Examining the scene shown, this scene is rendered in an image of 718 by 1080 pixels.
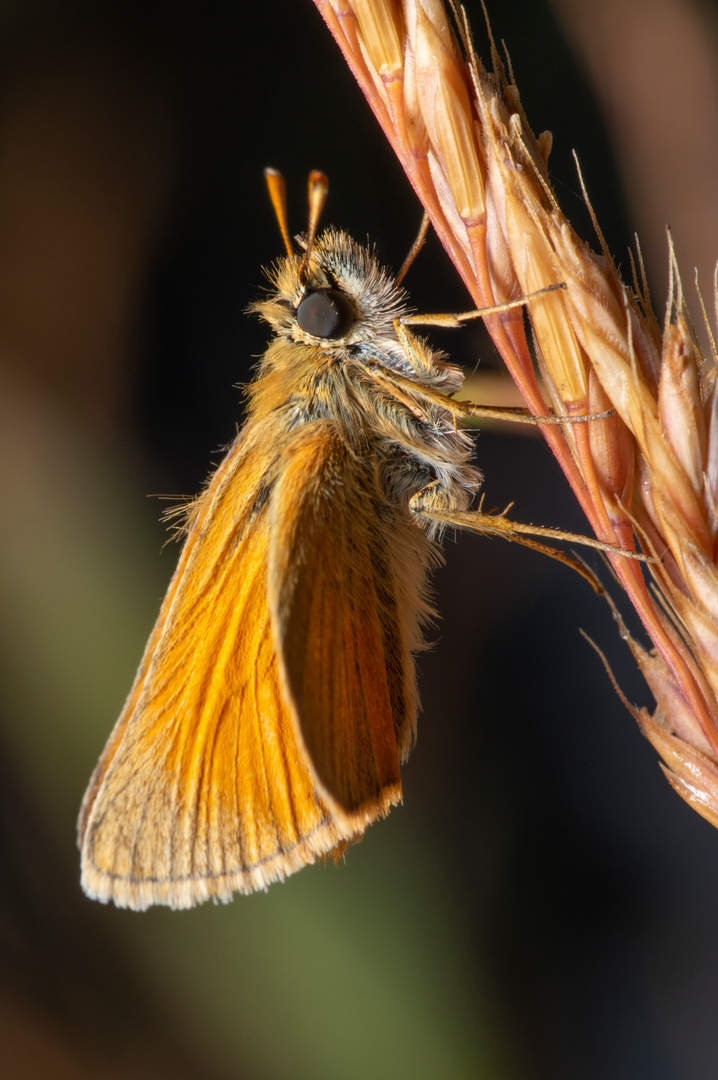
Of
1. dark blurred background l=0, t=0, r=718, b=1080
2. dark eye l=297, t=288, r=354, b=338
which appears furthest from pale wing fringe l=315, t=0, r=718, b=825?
dark blurred background l=0, t=0, r=718, b=1080

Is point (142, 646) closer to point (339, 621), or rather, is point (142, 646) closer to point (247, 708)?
point (247, 708)

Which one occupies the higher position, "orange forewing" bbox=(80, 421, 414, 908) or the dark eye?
the dark eye

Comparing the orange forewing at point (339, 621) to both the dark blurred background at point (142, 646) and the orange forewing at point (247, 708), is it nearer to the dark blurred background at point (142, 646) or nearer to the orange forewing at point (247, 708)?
the orange forewing at point (247, 708)

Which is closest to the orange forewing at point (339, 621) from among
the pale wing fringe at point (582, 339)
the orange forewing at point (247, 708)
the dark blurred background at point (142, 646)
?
the orange forewing at point (247, 708)

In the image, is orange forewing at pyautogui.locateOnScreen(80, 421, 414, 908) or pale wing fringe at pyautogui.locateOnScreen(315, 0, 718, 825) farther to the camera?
orange forewing at pyautogui.locateOnScreen(80, 421, 414, 908)

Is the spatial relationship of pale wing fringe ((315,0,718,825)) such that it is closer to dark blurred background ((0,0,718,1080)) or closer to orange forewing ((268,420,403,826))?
orange forewing ((268,420,403,826))

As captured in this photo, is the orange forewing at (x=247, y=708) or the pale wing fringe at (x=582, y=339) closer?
the pale wing fringe at (x=582, y=339)
